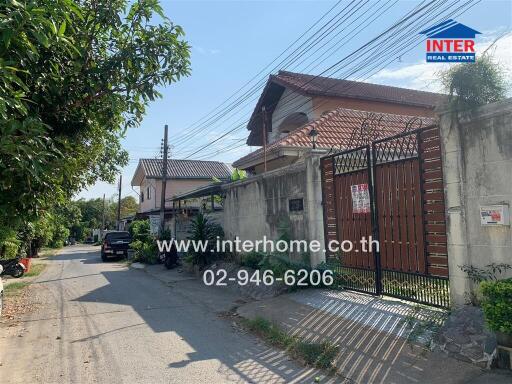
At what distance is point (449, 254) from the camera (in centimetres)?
559

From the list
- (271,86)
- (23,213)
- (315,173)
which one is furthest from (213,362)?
(271,86)

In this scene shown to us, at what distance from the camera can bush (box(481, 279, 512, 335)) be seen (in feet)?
12.9

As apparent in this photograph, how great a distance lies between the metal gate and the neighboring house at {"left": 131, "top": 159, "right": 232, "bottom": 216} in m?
26.4

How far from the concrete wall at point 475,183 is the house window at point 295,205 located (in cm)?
395

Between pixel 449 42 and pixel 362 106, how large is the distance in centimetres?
955

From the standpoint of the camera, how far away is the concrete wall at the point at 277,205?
879 centimetres

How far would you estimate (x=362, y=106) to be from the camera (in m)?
17.1

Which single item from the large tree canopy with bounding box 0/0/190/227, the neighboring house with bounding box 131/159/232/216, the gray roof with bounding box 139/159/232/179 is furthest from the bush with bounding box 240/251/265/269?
the gray roof with bounding box 139/159/232/179

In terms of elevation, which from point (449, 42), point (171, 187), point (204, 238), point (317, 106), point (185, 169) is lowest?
point (204, 238)

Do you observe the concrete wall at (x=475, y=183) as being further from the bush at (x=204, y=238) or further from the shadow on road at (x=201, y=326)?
the bush at (x=204, y=238)

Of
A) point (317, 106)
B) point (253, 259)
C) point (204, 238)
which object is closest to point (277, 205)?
point (253, 259)

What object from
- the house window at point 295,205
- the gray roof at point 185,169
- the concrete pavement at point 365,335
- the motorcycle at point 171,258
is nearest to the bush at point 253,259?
the house window at point 295,205

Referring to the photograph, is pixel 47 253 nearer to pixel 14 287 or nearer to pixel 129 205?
pixel 14 287

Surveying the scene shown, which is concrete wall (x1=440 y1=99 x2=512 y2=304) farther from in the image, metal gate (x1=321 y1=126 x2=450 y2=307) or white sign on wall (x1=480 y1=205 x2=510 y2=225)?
metal gate (x1=321 y1=126 x2=450 y2=307)
